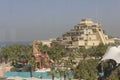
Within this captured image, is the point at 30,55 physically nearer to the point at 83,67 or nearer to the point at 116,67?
the point at 83,67

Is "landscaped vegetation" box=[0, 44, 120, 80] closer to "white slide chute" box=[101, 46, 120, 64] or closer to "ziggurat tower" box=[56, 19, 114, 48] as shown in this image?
"ziggurat tower" box=[56, 19, 114, 48]

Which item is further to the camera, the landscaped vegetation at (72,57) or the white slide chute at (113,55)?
the landscaped vegetation at (72,57)

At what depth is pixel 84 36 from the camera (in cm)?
7306

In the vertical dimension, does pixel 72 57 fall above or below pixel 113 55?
above

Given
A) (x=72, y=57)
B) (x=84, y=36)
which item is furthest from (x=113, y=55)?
(x=84, y=36)

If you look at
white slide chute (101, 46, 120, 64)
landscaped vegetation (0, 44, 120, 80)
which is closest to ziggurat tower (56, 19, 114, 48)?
landscaped vegetation (0, 44, 120, 80)

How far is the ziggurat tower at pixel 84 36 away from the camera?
72.3 meters

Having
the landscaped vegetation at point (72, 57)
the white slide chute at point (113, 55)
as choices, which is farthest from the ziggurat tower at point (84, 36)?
the white slide chute at point (113, 55)

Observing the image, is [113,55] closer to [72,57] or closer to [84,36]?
[72,57]

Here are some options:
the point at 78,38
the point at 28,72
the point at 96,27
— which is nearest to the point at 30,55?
the point at 28,72

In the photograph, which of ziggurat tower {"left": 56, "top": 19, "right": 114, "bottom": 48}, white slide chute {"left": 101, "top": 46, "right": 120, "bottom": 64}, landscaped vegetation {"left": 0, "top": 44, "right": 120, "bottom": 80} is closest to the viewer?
white slide chute {"left": 101, "top": 46, "right": 120, "bottom": 64}

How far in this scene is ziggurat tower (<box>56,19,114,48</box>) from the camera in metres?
72.3

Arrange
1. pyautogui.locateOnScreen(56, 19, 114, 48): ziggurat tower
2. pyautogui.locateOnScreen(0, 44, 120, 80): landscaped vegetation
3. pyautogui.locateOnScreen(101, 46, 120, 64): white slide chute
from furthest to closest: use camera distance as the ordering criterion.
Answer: pyautogui.locateOnScreen(56, 19, 114, 48): ziggurat tower → pyautogui.locateOnScreen(0, 44, 120, 80): landscaped vegetation → pyautogui.locateOnScreen(101, 46, 120, 64): white slide chute

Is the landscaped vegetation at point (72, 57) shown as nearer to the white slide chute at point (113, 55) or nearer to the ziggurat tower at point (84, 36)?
the ziggurat tower at point (84, 36)
